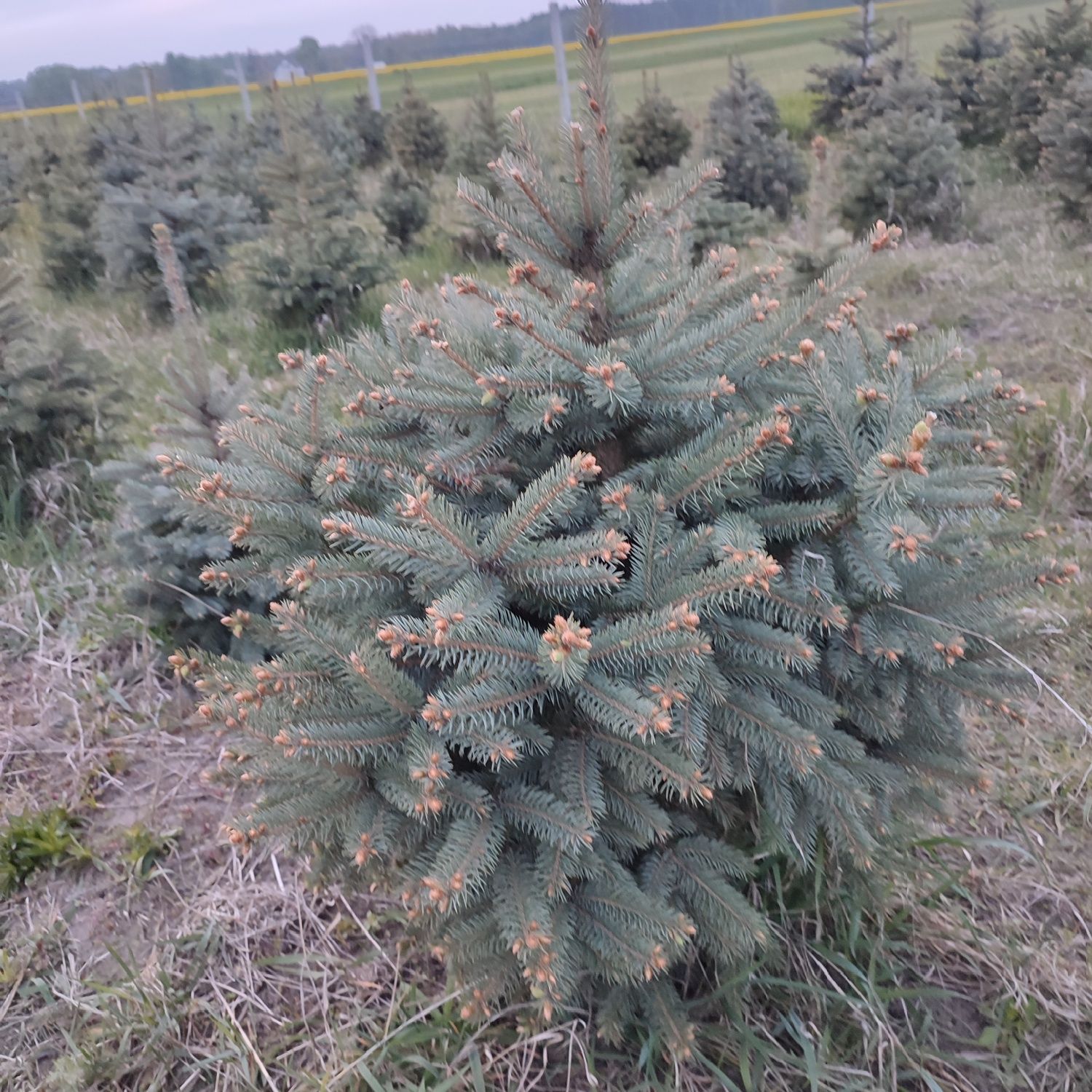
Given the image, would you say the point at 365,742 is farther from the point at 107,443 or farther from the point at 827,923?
the point at 107,443

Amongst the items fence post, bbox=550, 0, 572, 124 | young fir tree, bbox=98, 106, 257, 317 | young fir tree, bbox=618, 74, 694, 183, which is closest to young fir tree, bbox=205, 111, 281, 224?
young fir tree, bbox=98, 106, 257, 317

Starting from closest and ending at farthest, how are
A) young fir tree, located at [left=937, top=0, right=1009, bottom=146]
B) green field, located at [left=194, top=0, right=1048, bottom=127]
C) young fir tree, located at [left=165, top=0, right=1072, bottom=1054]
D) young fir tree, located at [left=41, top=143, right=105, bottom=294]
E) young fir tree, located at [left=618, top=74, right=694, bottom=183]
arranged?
1. young fir tree, located at [left=165, top=0, right=1072, bottom=1054]
2. young fir tree, located at [left=41, top=143, right=105, bottom=294]
3. young fir tree, located at [left=618, top=74, right=694, bottom=183]
4. young fir tree, located at [left=937, top=0, right=1009, bottom=146]
5. green field, located at [left=194, top=0, right=1048, bottom=127]

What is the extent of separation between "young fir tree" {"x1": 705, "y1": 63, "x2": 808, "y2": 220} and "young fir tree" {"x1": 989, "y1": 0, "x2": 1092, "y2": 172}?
263cm

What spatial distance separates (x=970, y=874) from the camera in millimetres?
2131

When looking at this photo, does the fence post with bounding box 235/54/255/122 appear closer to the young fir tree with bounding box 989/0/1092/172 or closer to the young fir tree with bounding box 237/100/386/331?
the young fir tree with bounding box 237/100/386/331

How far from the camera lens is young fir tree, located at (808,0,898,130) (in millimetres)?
11102

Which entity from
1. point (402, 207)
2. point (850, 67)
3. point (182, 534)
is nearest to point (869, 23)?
point (850, 67)

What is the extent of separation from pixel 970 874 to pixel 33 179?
14339 mm

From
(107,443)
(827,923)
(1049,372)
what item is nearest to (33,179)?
(107,443)

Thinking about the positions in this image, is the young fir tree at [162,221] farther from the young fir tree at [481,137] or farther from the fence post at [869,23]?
the fence post at [869,23]

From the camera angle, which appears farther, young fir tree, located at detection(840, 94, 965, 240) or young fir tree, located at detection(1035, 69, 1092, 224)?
young fir tree, located at detection(840, 94, 965, 240)

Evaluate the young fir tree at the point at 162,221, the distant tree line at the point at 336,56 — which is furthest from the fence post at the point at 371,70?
the young fir tree at the point at 162,221

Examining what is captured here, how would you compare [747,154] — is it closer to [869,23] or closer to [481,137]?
[481,137]

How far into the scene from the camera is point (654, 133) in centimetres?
929
